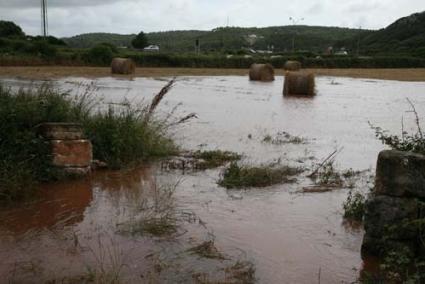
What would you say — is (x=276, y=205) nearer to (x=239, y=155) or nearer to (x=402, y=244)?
(x=402, y=244)

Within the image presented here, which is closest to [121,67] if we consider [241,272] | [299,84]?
[299,84]

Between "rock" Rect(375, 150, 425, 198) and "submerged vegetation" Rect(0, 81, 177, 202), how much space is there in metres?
4.19

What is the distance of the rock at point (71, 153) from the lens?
8.01 metres

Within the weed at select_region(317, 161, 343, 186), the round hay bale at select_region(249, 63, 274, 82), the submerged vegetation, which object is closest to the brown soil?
the round hay bale at select_region(249, 63, 274, 82)

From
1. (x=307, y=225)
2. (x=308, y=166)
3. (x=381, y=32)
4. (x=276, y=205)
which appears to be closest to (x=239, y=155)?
(x=308, y=166)

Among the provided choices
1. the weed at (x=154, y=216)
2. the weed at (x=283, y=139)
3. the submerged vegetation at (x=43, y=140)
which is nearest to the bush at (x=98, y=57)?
the weed at (x=283, y=139)

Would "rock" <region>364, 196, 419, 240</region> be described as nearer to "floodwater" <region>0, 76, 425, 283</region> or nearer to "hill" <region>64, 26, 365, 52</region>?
"floodwater" <region>0, 76, 425, 283</region>

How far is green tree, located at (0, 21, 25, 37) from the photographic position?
65.6 meters

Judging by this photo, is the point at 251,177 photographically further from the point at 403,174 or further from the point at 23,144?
the point at 403,174

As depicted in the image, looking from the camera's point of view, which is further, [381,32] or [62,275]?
[381,32]

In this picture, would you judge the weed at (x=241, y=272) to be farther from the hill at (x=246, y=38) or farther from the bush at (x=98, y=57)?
the hill at (x=246, y=38)

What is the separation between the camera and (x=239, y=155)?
408 inches

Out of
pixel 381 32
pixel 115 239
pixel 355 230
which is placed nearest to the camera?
pixel 115 239

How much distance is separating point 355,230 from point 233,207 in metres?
1.46
